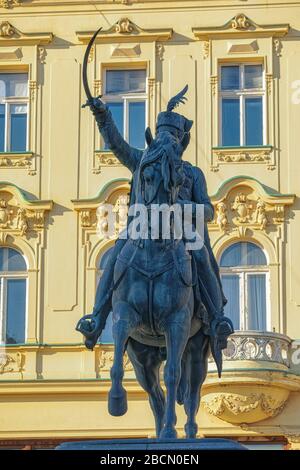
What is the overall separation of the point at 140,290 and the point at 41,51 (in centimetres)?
1950

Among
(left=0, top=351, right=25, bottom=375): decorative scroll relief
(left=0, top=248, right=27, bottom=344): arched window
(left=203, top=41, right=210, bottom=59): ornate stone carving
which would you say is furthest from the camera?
(left=203, top=41, right=210, bottom=59): ornate stone carving

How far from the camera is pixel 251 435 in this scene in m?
31.9

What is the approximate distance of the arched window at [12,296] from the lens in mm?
32906

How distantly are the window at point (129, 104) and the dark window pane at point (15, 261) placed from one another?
3018 millimetres

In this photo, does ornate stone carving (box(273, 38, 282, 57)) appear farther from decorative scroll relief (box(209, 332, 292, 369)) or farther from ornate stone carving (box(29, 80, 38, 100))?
decorative scroll relief (box(209, 332, 292, 369))

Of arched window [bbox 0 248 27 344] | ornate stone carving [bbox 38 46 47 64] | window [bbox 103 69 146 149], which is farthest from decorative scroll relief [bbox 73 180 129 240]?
ornate stone carving [bbox 38 46 47 64]

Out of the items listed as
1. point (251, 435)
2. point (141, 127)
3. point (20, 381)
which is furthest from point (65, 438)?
Result: point (141, 127)

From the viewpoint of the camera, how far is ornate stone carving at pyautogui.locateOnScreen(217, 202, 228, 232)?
108 ft

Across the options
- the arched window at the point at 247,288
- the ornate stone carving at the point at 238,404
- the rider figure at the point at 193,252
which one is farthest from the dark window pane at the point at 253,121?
the rider figure at the point at 193,252

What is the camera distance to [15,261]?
109 feet

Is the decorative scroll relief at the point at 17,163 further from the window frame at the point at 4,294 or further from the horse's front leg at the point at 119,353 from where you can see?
the horse's front leg at the point at 119,353

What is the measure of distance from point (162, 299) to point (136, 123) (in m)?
18.5
